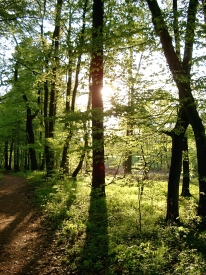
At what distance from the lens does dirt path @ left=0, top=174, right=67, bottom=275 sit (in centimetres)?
552

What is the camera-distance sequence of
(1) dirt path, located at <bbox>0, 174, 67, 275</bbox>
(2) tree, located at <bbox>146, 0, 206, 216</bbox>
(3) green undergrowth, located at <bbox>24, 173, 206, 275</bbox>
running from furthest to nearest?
(2) tree, located at <bbox>146, 0, 206, 216</bbox> < (1) dirt path, located at <bbox>0, 174, 67, 275</bbox> < (3) green undergrowth, located at <bbox>24, 173, 206, 275</bbox>

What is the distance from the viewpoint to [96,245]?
20.3 feet

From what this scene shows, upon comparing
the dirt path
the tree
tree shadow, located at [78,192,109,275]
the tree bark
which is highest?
the tree

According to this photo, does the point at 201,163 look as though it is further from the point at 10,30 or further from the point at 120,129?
the point at 10,30

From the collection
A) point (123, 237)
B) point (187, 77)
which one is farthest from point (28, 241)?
point (187, 77)

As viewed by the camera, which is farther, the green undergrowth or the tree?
the tree

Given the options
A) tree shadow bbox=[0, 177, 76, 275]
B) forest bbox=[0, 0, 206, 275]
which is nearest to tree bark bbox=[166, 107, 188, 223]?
forest bbox=[0, 0, 206, 275]

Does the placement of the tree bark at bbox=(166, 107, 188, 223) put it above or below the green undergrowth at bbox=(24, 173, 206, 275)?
above

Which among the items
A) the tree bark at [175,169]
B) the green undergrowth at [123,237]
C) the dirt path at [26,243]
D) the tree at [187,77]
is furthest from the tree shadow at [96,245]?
the tree at [187,77]

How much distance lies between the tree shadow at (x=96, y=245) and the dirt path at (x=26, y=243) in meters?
0.60

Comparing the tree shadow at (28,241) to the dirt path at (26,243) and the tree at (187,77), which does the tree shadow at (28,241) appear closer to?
the dirt path at (26,243)

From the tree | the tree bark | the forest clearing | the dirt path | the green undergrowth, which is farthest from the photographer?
the tree bark

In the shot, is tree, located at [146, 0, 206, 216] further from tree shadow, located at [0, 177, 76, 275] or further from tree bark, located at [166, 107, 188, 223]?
tree shadow, located at [0, 177, 76, 275]

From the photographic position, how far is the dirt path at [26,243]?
18.1ft
